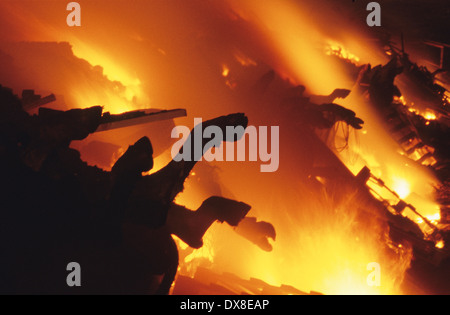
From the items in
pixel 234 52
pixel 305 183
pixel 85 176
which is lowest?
pixel 85 176

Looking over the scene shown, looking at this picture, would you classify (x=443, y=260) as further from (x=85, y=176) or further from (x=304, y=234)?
(x=85, y=176)

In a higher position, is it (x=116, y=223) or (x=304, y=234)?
(x=304, y=234)

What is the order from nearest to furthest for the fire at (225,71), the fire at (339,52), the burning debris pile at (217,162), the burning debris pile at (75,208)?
the burning debris pile at (75,208)
the burning debris pile at (217,162)
the fire at (225,71)
the fire at (339,52)

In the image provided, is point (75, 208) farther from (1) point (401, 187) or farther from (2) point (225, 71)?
(1) point (401, 187)

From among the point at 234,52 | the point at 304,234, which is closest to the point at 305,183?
the point at 304,234

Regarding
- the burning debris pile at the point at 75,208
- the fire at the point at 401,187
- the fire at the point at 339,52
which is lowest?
the burning debris pile at the point at 75,208

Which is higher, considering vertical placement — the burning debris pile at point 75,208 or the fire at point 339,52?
the fire at point 339,52

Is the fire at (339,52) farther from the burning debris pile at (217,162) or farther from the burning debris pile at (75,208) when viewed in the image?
the burning debris pile at (75,208)

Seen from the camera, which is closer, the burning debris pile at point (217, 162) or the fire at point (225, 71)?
the burning debris pile at point (217, 162)

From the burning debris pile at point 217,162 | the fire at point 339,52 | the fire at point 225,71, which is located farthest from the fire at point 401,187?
the fire at point 225,71

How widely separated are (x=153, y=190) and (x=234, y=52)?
33.0ft

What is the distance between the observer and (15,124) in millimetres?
3707

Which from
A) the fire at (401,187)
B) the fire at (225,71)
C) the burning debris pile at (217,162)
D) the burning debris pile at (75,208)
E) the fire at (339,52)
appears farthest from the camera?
the fire at (339,52)

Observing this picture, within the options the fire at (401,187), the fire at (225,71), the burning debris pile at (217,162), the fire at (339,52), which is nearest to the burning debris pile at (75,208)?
the burning debris pile at (217,162)
